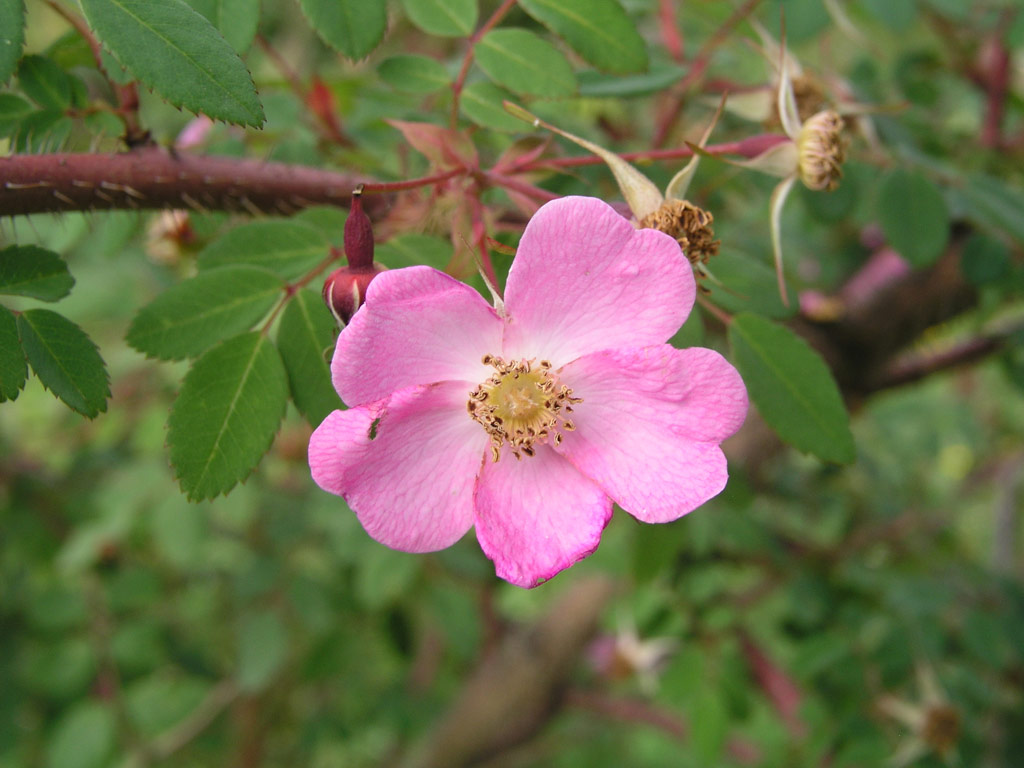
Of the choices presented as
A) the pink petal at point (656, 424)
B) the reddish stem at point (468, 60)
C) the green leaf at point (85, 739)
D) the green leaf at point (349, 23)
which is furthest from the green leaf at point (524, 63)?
the green leaf at point (85, 739)

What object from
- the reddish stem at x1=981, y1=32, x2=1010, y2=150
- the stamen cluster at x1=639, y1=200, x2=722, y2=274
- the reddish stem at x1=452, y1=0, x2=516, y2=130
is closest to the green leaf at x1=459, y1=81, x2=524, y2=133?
the reddish stem at x1=452, y1=0, x2=516, y2=130

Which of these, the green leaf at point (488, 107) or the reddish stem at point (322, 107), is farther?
the reddish stem at point (322, 107)

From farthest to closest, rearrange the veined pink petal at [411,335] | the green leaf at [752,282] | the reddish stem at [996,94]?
the reddish stem at [996,94]
the green leaf at [752,282]
the veined pink petal at [411,335]

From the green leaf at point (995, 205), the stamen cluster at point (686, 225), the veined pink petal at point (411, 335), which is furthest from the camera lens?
the green leaf at point (995, 205)

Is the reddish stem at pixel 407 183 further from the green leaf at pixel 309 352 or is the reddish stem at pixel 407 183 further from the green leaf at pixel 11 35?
the green leaf at pixel 11 35

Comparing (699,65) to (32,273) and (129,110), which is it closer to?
(129,110)

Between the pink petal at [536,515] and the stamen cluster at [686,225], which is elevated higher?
the stamen cluster at [686,225]

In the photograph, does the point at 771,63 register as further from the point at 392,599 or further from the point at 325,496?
the point at 392,599
